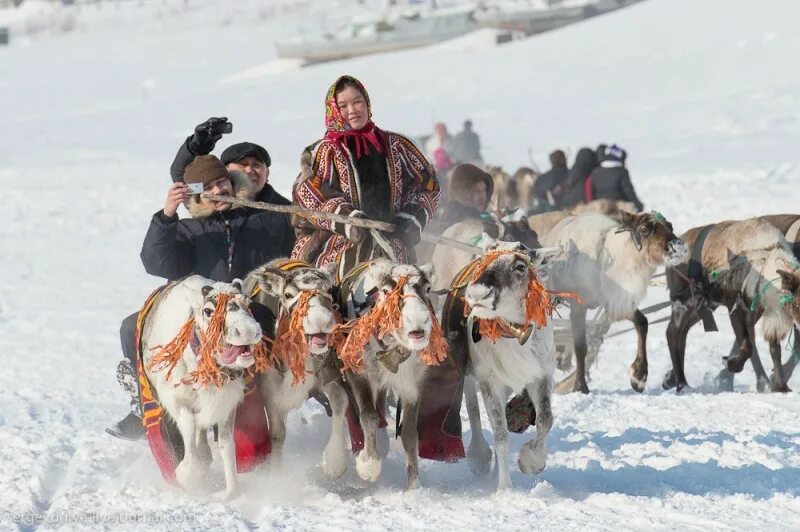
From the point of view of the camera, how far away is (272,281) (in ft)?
20.2

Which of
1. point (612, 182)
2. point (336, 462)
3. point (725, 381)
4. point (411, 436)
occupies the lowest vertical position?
point (725, 381)

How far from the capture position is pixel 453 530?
547 centimetres

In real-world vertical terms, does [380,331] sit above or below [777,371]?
above

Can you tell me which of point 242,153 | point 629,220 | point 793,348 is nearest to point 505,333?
point 242,153

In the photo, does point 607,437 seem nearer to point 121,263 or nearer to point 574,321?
point 574,321

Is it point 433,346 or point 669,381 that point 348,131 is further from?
point 669,381

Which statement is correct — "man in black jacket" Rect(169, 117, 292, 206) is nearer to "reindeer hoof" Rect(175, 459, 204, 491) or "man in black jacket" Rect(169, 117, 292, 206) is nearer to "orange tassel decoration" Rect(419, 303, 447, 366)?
"reindeer hoof" Rect(175, 459, 204, 491)

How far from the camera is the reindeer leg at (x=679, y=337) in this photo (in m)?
10.2

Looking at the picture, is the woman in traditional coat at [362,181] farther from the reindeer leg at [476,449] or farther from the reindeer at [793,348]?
the reindeer at [793,348]

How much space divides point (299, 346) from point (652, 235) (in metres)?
4.59

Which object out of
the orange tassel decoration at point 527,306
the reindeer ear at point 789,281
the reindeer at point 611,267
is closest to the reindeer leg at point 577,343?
the reindeer at point 611,267

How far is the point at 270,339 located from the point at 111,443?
2049 mm

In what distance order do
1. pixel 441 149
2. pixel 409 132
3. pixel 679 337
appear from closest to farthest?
pixel 679 337 → pixel 441 149 → pixel 409 132

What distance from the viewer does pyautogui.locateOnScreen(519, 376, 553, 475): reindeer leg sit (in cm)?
627
